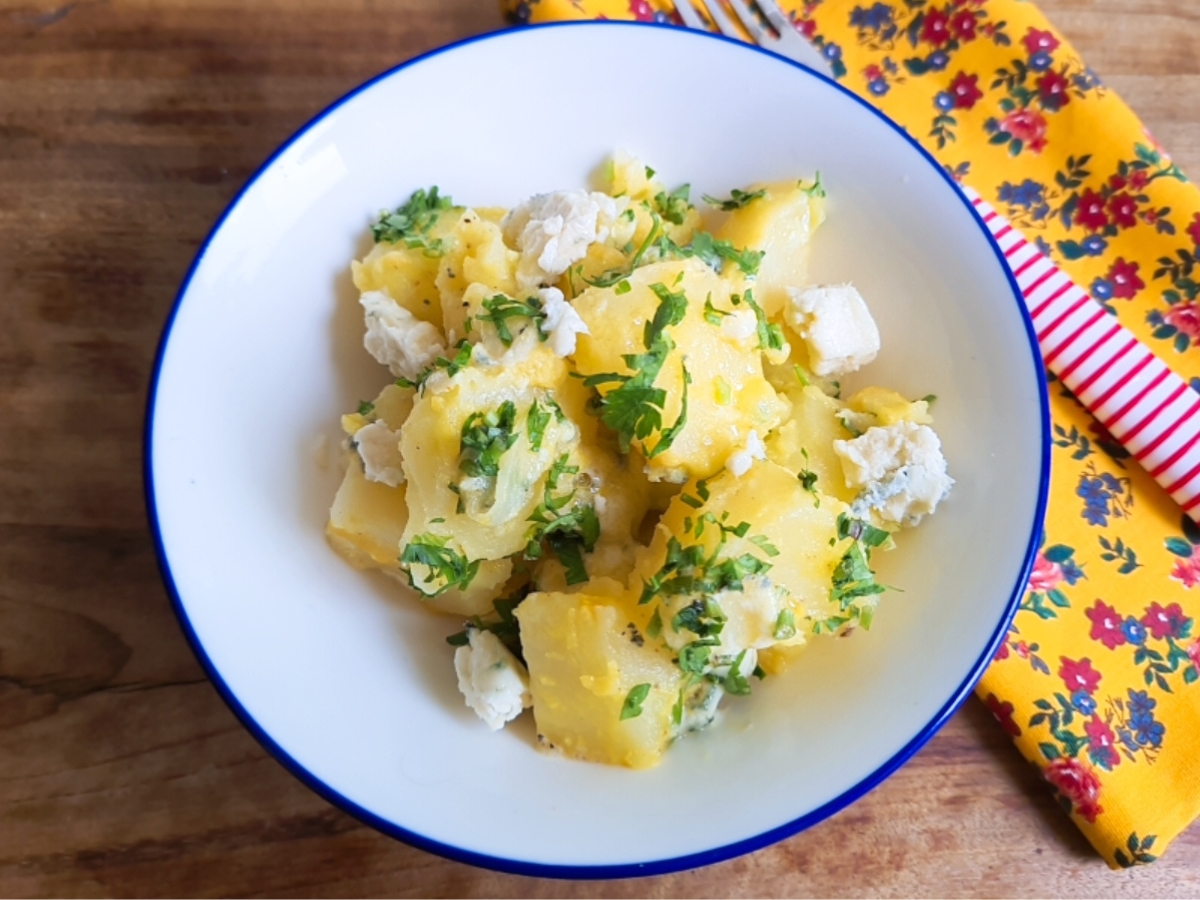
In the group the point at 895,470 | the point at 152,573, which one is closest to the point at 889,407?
the point at 895,470

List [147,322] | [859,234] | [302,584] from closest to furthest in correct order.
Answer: [302,584], [859,234], [147,322]

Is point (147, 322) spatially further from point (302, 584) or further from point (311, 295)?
point (302, 584)

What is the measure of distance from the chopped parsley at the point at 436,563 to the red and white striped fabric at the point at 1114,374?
44.0 inches

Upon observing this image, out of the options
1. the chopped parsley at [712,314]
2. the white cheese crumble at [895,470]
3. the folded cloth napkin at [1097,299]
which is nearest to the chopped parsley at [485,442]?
the chopped parsley at [712,314]

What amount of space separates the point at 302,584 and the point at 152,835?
2.06ft

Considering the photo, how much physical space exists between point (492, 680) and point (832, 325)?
0.77 m

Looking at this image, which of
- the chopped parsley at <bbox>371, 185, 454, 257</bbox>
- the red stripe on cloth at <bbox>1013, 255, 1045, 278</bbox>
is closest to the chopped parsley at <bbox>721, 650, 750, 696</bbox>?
the chopped parsley at <bbox>371, 185, 454, 257</bbox>

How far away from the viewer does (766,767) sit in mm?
1331

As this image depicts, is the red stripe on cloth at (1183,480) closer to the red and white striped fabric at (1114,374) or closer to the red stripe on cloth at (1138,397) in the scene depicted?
the red and white striped fabric at (1114,374)

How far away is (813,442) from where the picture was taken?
56.8 inches

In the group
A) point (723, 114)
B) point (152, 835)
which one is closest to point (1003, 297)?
point (723, 114)

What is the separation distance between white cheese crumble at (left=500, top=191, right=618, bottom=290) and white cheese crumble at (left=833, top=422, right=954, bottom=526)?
51 centimetres

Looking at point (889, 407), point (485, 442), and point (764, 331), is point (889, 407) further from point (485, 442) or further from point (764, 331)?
point (485, 442)

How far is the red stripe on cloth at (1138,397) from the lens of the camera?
5.40 feet
